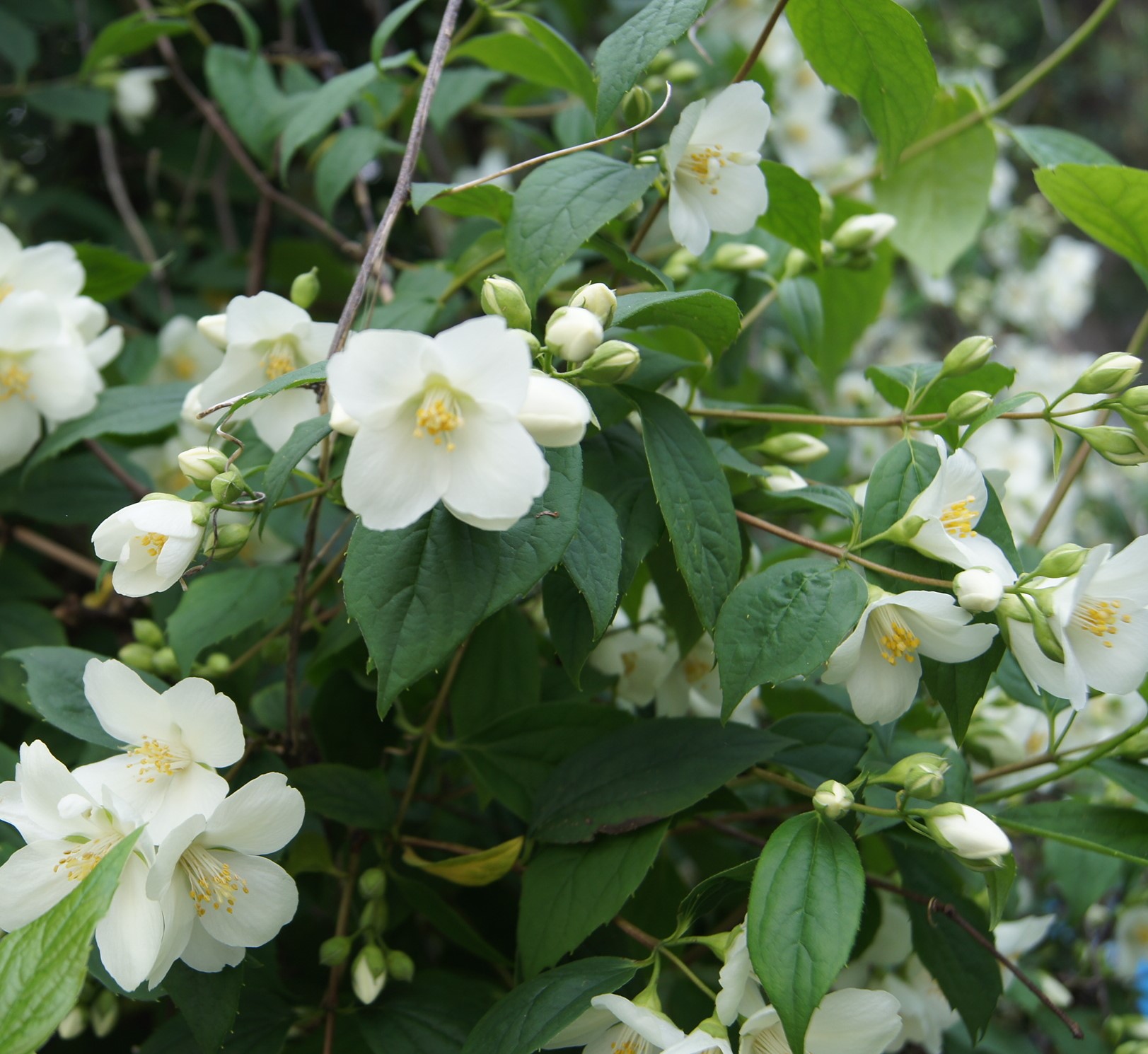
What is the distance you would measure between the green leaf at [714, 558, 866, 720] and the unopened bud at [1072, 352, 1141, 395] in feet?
0.88

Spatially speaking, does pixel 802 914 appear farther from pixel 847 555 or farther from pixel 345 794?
pixel 345 794

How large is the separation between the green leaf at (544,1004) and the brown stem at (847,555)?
0.36 meters

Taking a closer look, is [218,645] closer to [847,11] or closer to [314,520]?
[314,520]

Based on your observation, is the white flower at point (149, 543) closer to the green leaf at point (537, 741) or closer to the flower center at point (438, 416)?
the flower center at point (438, 416)

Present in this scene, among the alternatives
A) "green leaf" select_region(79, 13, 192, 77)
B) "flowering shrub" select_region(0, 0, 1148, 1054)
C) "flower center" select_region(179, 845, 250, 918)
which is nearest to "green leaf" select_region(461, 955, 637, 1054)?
"flowering shrub" select_region(0, 0, 1148, 1054)

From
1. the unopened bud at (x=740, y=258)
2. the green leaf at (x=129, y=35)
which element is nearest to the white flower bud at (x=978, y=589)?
the unopened bud at (x=740, y=258)

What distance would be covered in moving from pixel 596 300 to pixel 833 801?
41 centimetres

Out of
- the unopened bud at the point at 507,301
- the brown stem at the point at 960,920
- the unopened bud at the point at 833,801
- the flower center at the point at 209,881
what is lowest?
the brown stem at the point at 960,920

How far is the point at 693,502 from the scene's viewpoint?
29.9 inches

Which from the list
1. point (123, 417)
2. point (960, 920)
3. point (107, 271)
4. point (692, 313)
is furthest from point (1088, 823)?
point (107, 271)

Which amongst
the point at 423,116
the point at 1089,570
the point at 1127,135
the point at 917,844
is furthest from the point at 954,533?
the point at 1127,135

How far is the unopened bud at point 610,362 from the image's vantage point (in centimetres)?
68

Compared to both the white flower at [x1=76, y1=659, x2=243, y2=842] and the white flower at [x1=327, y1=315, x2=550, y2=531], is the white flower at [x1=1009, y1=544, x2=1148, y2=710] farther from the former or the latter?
the white flower at [x1=76, y1=659, x2=243, y2=842]

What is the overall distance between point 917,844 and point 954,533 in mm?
303
